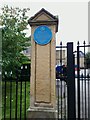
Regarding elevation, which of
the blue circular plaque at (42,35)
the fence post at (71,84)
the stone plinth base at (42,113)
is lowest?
the stone plinth base at (42,113)

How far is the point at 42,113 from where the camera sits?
4.98 metres

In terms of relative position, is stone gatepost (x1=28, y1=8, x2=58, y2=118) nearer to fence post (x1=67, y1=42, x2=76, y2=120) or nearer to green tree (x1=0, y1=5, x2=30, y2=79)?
fence post (x1=67, y1=42, x2=76, y2=120)

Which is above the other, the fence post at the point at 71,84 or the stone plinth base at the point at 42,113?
the fence post at the point at 71,84

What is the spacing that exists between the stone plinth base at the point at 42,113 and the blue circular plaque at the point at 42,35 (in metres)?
1.37

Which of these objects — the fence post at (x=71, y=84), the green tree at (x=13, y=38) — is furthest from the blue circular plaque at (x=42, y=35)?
the green tree at (x=13, y=38)

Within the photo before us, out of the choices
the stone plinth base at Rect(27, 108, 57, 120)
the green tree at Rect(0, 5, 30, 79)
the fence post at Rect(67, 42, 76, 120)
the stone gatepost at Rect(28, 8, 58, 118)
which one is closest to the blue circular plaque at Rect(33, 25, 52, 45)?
the stone gatepost at Rect(28, 8, 58, 118)

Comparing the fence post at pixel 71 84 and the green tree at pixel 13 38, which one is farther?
the green tree at pixel 13 38

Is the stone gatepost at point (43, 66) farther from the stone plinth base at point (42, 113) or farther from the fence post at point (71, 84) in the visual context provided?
the fence post at point (71, 84)

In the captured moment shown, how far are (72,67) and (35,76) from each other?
0.79m

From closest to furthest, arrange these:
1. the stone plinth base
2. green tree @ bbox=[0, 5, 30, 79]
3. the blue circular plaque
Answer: the stone plinth base
the blue circular plaque
green tree @ bbox=[0, 5, 30, 79]

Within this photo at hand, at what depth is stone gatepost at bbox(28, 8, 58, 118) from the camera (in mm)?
5020

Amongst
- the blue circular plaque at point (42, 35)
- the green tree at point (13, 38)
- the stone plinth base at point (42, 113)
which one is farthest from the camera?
the green tree at point (13, 38)

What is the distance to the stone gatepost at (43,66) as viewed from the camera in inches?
198

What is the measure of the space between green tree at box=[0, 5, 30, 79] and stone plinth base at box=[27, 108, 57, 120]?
157 inches
